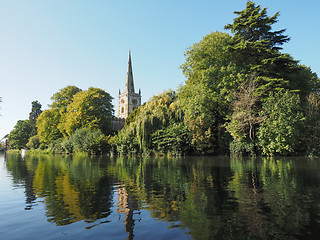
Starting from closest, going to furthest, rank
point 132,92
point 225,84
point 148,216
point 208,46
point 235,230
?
point 235,230 < point 148,216 < point 225,84 < point 208,46 < point 132,92

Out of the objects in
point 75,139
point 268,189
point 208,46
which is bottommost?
point 268,189

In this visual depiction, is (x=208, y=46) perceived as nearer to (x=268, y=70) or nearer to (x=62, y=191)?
(x=268, y=70)

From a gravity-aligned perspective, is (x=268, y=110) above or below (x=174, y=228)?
above

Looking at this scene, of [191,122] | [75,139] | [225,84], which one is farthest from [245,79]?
[75,139]

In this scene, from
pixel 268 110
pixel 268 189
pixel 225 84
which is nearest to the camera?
pixel 268 189

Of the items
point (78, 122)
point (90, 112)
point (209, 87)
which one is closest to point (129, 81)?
point (90, 112)

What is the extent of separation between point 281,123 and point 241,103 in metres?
5.29

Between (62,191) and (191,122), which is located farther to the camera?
(191,122)

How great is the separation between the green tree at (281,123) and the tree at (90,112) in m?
34.8

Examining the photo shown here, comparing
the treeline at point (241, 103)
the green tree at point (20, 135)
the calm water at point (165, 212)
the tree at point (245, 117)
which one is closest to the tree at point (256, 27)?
the treeline at point (241, 103)

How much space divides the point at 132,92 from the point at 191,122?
280 ft

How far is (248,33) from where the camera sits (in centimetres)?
3253

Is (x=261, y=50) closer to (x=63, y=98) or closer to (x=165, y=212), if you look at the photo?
(x=165, y=212)

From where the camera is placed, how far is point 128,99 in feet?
364
